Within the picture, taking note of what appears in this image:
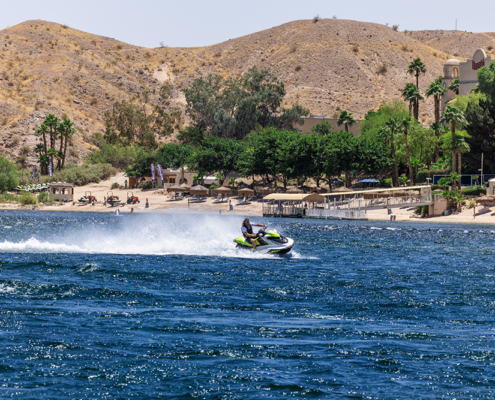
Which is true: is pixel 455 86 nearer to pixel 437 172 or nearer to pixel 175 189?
pixel 437 172

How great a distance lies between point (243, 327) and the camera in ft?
60.1

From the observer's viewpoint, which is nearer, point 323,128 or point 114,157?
point 323,128

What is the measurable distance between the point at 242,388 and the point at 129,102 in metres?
184

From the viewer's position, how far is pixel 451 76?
134375 mm

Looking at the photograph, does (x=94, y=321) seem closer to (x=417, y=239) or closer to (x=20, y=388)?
(x=20, y=388)

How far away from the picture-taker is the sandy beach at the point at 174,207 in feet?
248

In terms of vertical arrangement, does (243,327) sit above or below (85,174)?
below

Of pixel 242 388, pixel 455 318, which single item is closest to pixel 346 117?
pixel 455 318

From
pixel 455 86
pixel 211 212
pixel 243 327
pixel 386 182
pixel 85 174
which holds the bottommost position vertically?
pixel 211 212

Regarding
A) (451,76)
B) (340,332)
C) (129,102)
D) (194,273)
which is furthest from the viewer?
(129,102)

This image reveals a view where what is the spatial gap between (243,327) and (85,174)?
11263 centimetres

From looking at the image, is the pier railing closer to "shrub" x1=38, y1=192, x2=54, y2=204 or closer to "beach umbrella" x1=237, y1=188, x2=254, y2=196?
"beach umbrella" x1=237, y1=188, x2=254, y2=196

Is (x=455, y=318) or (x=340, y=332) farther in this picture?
(x=455, y=318)

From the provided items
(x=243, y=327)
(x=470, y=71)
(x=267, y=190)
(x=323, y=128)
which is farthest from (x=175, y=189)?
(x=243, y=327)
